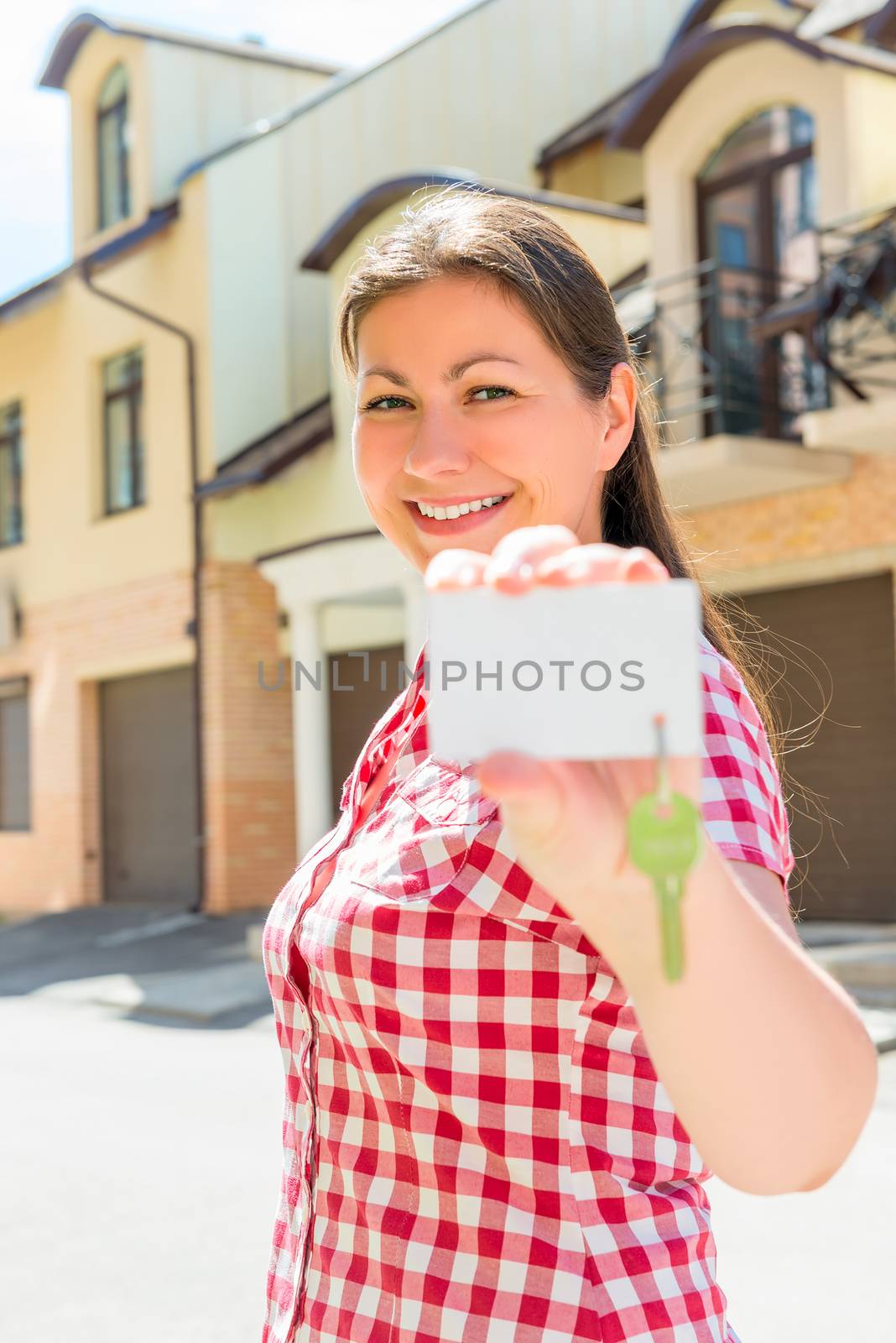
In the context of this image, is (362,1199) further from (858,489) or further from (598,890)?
(858,489)

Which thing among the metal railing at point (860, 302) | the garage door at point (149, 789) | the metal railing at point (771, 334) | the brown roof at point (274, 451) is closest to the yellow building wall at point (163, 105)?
the brown roof at point (274, 451)

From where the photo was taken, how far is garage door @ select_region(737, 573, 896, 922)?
11180mm

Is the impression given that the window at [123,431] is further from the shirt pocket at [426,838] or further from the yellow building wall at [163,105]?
the shirt pocket at [426,838]

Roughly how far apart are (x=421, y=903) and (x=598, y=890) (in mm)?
475

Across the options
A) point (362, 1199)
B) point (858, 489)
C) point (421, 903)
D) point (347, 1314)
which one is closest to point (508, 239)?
point (421, 903)

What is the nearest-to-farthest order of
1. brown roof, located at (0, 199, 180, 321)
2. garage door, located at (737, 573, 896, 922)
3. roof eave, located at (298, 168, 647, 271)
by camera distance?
garage door, located at (737, 573, 896, 922) → roof eave, located at (298, 168, 647, 271) → brown roof, located at (0, 199, 180, 321)

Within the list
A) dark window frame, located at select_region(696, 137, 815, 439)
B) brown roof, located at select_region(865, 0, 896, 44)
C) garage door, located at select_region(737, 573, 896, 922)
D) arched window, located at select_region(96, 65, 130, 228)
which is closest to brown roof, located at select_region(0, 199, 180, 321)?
arched window, located at select_region(96, 65, 130, 228)

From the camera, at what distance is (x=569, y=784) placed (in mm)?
893

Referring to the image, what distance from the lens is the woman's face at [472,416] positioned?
1452mm

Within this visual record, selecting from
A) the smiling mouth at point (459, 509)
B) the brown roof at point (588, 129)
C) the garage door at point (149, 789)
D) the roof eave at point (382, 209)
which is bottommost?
the garage door at point (149, 789)

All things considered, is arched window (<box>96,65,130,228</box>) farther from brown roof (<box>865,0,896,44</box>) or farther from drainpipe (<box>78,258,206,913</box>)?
brown roof (<box>865,0,896,44</box>)

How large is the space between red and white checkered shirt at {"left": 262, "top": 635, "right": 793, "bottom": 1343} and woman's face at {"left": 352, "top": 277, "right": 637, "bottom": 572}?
0.24 metres

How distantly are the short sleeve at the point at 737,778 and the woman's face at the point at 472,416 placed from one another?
0.82ft

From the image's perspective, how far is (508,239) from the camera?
5.03 ft
